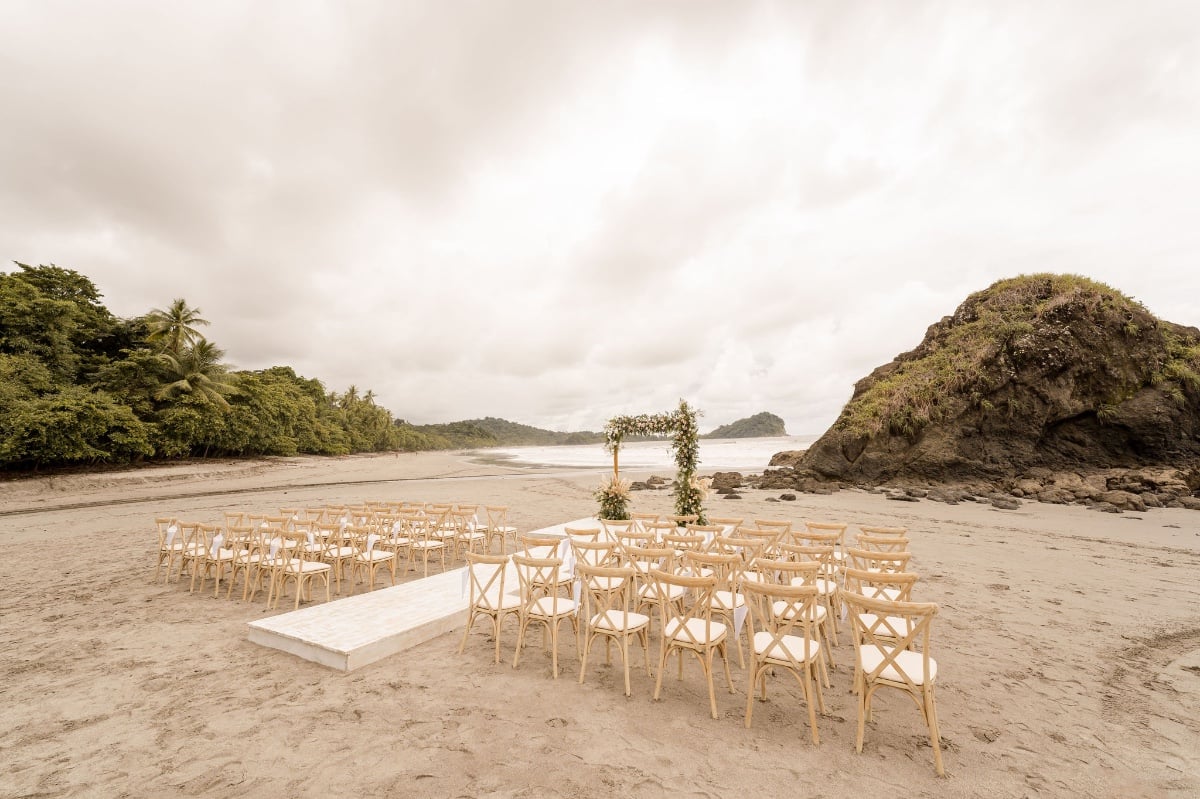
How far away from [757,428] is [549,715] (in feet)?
450

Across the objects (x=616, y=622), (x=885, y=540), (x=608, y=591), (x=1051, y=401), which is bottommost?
(x=616, y=622)

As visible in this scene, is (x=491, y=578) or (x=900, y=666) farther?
(x=491, y=578)

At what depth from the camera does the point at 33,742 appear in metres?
3.53

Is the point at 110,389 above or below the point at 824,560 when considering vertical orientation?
above

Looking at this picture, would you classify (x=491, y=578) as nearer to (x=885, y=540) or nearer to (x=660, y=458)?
(x=885, y=540)

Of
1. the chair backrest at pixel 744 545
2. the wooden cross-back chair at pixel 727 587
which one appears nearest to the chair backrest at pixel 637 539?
the chair backrest at pixel 744 545

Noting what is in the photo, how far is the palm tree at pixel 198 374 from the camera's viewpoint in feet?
95.0

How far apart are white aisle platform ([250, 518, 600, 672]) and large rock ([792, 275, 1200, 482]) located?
21.1 metres

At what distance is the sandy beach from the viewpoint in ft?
10.3

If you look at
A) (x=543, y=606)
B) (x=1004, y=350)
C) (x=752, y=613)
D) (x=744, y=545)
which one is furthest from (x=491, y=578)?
(x=1004, y=350)

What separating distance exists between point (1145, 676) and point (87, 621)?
1229 cm

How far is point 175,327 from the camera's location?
102ft

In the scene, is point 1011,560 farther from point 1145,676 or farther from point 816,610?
point 816,610

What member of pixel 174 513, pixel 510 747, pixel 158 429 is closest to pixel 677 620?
pixel 510 747
